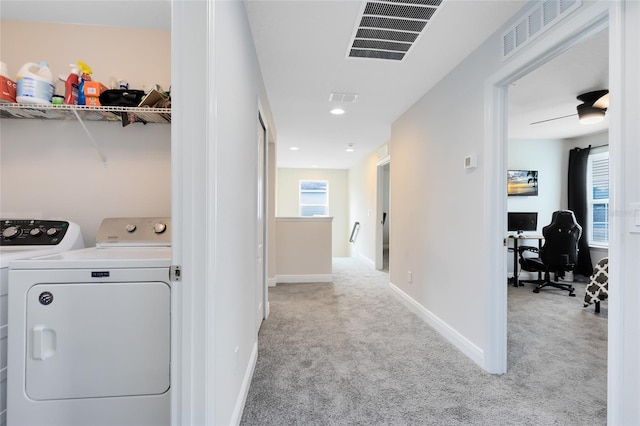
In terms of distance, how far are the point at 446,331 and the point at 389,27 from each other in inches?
95.0

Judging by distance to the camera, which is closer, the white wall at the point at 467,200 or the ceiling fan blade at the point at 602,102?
the white wall at the point at 467,200

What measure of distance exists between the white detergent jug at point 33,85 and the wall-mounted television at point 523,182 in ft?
18.8

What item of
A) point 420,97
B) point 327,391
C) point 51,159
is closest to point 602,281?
point 420,97

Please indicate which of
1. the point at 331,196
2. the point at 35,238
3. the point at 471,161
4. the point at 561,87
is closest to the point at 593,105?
the point at 561,87

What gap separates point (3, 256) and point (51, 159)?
93cm

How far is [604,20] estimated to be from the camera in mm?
1325

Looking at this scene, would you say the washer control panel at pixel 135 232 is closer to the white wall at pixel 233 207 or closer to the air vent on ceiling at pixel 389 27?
the white wall at pixel 233 207

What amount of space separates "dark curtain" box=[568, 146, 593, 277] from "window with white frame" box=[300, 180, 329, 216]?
5.28 meters

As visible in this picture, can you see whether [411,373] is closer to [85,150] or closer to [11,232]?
[11,232]

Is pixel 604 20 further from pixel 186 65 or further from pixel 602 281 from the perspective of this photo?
pixel 602 281

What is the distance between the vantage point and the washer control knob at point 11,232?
1.54 m

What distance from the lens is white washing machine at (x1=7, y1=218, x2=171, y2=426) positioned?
1.20 meters

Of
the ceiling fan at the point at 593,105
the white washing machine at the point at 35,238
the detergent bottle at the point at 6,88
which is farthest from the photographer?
the ceiling fan at the point at 593,105

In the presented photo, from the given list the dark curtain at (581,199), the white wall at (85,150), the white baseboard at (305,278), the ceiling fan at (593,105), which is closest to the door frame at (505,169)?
the ceiling fan at (593,105)
